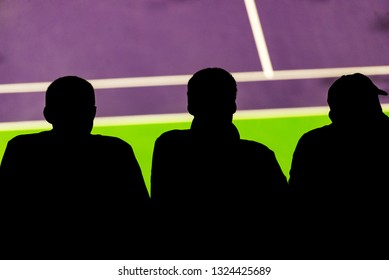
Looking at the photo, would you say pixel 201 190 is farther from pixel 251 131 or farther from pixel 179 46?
pixel 179 46

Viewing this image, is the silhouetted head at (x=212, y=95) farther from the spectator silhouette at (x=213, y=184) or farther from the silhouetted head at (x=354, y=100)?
the silhouetted head at (x=354, y=100)

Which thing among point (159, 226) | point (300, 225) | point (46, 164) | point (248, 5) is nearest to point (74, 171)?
point (46, 164)

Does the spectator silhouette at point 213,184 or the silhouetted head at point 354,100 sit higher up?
the silhouetted head at point 354,100

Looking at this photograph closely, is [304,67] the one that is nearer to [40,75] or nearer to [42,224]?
[40,75]

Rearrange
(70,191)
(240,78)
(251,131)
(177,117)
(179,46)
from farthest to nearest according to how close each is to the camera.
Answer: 1. (179,46)
2. (240,78)
3. (177,117)
4. (251,131)
5. (70,191)

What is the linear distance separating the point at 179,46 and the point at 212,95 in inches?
99.8

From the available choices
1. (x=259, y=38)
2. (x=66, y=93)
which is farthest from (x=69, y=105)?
(x=259, y=38)

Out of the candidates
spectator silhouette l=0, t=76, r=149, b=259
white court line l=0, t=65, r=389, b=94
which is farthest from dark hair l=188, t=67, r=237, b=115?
white court line l=0, t=65, r=389, b=94

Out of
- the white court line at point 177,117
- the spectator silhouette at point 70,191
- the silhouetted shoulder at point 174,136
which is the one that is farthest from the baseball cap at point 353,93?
the white court line at point 177,117

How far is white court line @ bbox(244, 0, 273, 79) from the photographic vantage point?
4.46 meters

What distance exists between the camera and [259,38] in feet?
15.1

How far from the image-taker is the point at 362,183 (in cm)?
209

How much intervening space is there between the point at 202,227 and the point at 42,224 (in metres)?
0.57

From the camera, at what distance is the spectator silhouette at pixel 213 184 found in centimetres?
203
